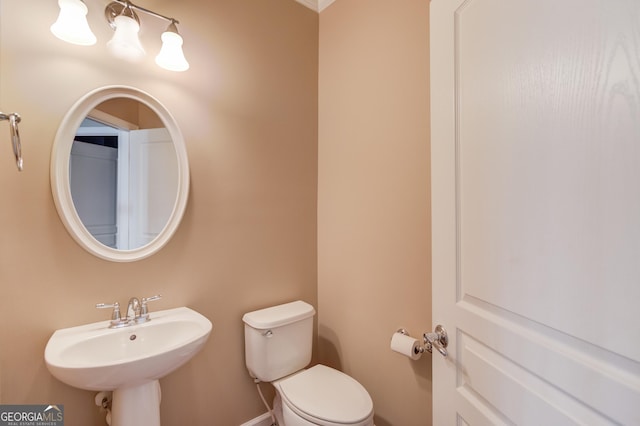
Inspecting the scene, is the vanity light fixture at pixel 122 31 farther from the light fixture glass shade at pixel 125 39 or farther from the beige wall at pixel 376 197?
the beige wall at pixel 376 197

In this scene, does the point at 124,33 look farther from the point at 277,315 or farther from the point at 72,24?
the point at 277,315

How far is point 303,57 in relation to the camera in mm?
1930

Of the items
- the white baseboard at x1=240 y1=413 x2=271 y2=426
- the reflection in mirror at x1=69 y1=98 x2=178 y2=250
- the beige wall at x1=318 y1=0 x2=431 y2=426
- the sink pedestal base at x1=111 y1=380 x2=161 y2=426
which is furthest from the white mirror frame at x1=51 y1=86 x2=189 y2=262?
the white baseboard at x1=240 y1=413 x2=271 y2=426

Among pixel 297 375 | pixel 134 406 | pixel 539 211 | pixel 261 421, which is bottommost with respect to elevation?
pixel 261 421

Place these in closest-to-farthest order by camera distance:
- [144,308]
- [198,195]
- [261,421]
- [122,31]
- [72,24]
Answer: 1. [72,24]
2. [122,31]
3. [144,308]
4. [198,195]
5. [261,421]

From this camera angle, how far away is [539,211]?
25.0 inches

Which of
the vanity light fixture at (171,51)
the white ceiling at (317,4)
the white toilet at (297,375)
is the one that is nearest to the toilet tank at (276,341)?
the white toilet at (297,375)

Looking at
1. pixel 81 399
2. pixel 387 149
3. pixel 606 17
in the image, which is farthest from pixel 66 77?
pixel 606 17

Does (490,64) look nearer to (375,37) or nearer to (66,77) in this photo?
(375,37)

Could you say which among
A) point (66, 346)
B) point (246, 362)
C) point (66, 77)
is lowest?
point (246, 362)

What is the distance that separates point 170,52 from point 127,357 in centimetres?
126

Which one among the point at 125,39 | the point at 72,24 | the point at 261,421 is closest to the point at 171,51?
the point at 125,39

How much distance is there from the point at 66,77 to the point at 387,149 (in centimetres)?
142

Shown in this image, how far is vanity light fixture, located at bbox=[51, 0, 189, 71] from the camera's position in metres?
1.09
